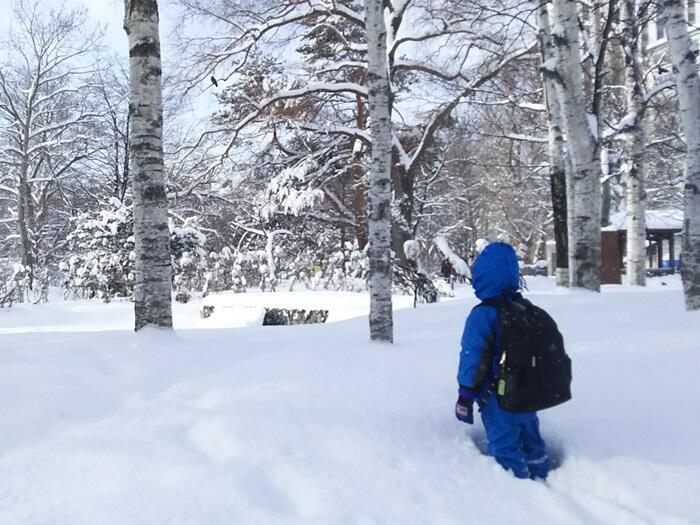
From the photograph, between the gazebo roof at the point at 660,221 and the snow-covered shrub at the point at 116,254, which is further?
the gazebo roof at the point at 660,221

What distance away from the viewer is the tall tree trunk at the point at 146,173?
5.10 metres

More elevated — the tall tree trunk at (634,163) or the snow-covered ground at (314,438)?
the tall tree trunk at (634,163)

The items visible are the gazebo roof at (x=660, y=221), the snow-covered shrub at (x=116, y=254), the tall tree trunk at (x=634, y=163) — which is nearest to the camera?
the tall tree trunk at (x=634, y=163)

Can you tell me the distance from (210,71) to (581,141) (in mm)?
8080

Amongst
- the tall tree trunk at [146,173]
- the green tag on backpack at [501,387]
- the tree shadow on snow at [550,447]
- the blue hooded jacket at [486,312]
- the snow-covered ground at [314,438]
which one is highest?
the tall tree trunk at [146,173]

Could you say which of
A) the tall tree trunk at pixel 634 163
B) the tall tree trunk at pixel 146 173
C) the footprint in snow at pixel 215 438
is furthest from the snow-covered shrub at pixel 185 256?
the footprint in snow at pixel 215 438

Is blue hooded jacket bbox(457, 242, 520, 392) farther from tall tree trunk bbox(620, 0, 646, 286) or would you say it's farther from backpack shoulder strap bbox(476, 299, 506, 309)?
tall tree trunk bbox(620, 0, 646, 286)

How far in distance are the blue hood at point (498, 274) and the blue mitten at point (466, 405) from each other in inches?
20.9

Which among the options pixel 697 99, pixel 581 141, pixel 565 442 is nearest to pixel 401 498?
pixel 565 442

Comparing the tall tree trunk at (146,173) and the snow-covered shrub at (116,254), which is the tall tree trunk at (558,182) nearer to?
the tall tree trunk at (146,173)

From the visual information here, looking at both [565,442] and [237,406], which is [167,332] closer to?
[237,406]

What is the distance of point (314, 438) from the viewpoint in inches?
112

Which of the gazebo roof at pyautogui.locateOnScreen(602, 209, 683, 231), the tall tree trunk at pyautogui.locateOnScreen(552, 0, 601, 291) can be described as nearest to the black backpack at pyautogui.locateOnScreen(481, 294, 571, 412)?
the tall tree trunk at pyautogui.locateOnScreen(552, 0, 601, 291)

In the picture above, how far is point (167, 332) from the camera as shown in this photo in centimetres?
503
